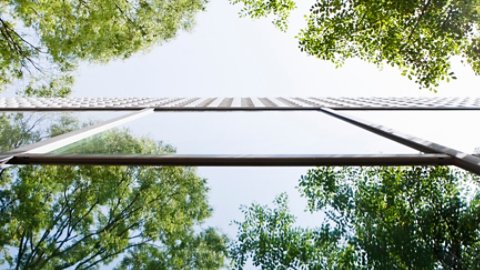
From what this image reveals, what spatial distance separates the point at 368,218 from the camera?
207 cm

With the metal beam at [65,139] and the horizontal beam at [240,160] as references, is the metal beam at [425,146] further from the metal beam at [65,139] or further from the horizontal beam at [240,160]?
the metal beam at [65,139]

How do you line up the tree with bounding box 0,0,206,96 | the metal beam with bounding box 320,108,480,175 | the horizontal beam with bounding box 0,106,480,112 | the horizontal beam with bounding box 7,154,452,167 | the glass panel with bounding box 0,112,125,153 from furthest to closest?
the tree with bounding box 0,0,206,96 → the horizontal beam with bounding box 0,106,480,112 → the glass panel with bounding box 0,112,125,153 → the horizontal beam with bounding box 7,154,452,167 → the metal beam with bounding box 320,108,480,175

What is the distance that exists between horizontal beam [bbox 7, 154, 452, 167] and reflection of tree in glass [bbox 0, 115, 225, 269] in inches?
1.9

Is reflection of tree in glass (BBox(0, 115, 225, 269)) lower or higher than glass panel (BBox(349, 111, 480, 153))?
lower

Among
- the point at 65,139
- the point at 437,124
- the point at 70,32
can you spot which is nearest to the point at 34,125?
the point at 65,139

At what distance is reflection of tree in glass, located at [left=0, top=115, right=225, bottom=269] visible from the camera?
6.04 feet

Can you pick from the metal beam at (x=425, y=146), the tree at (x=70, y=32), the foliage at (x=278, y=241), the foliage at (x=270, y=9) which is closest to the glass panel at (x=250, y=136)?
the metal beam at (x=425, y=146)

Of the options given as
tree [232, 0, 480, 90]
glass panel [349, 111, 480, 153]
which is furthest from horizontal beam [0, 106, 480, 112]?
tree [232, 0, 480, 90]

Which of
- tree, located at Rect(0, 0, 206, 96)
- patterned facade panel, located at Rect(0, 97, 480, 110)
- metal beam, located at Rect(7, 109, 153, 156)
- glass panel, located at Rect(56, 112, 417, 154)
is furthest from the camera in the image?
tree, located at Rect(0, 0, 206, 96)

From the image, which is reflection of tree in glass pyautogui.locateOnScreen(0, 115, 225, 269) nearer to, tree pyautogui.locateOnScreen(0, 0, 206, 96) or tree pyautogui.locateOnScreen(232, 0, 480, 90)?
tree pyautogui.locateOnScreen(232, 0, 480, 90)

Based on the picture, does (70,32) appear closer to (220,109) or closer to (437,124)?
(220,109)

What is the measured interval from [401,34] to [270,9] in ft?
13.7

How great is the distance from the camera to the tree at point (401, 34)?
9.48m

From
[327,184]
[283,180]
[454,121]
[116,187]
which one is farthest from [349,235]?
[454,121]
